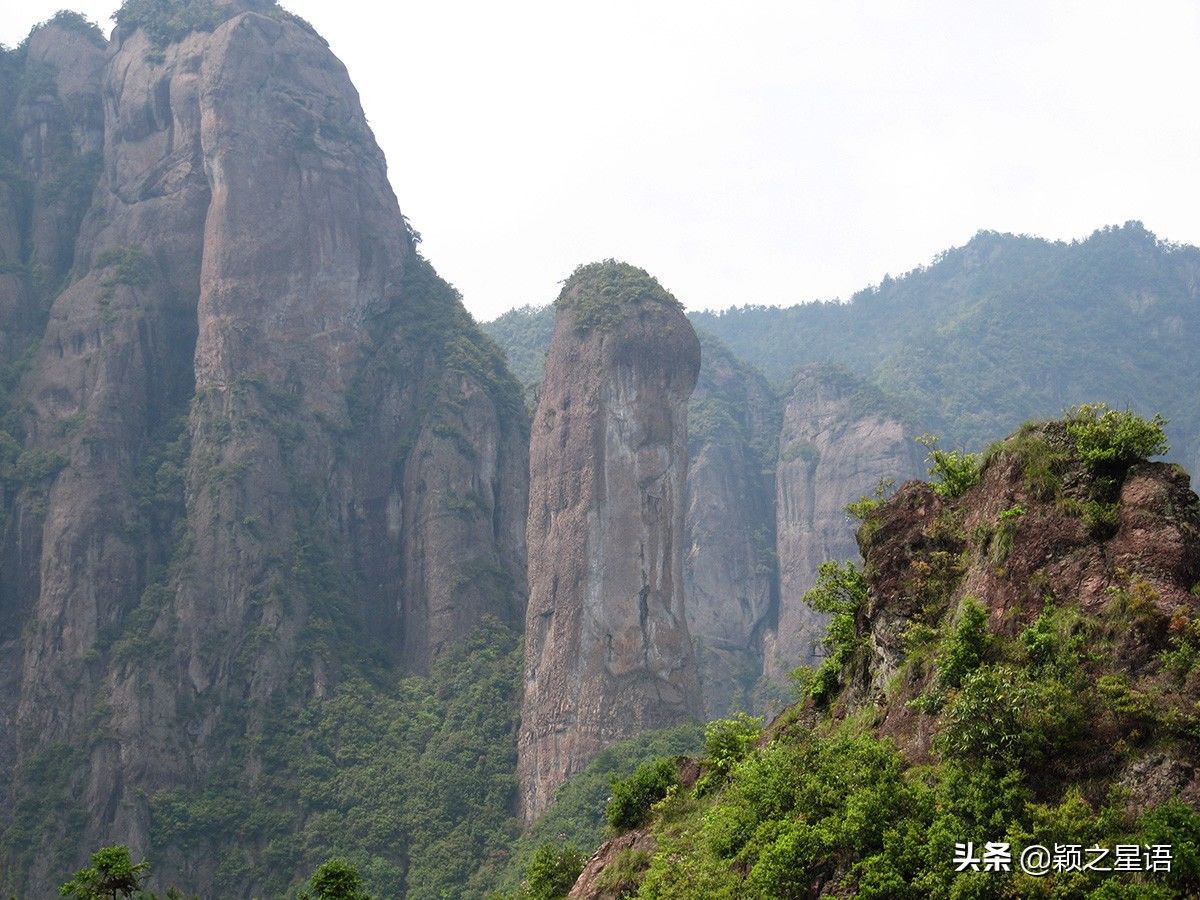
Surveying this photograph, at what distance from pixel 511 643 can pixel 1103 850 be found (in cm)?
5151

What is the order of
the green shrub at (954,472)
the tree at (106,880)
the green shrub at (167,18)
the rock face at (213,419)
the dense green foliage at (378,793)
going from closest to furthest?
the green shrub at (954,472) → the tree at (106,880) → the dense green foliage at (378,793) → the rock face at (213,419) → the green shrub at (167,18)

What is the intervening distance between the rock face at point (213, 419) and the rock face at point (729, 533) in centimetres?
2591

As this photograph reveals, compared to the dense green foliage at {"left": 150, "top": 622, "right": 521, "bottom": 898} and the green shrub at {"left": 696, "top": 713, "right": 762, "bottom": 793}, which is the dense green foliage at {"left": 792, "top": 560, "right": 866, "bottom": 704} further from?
the dense green foliage at {"left": 150, "top": 622, "right": 521, "bottom": 898}

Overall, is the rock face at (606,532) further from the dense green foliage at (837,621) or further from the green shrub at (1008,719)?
the green shrub at (1008,719)

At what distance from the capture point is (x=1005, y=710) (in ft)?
48.4

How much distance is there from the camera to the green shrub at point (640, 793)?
22.0 metres

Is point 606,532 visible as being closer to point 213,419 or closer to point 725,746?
point 213,419

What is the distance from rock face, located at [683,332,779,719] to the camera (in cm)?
9025

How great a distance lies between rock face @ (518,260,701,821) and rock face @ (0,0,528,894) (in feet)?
21.1

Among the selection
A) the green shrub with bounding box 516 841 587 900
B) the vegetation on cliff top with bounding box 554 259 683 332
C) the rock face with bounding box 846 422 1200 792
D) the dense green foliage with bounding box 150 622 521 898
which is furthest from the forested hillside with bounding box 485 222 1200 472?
the rock face with bounding box 846 422 1200 792

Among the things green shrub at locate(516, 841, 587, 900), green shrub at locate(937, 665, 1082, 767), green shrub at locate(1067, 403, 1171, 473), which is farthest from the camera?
green shrub at locate(516, 841, 587, 900)

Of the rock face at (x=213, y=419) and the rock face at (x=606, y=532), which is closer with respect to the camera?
the rock face at (x=606, y=532)

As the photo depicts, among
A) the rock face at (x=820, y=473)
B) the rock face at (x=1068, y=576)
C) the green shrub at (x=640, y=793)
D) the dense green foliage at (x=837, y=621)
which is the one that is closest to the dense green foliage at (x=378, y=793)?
the green shrub at (x=640, y=793)

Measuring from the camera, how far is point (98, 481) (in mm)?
61875
